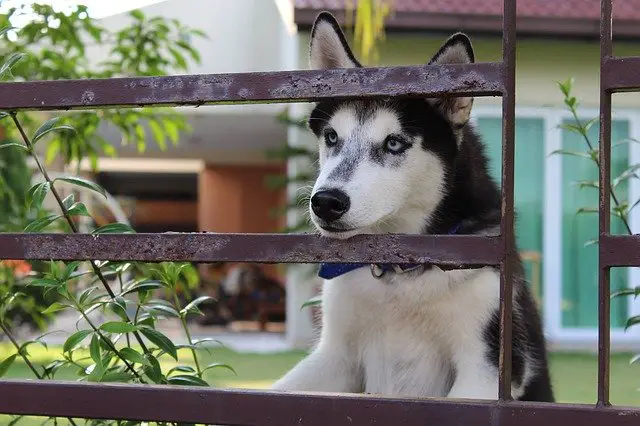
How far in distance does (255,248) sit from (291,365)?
586cm

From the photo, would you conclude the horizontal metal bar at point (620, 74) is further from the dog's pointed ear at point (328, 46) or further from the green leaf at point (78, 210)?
the green leaf at point (78, 210)

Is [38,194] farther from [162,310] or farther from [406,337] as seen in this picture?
[406,337]

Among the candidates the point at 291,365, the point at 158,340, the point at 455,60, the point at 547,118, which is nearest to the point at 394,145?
the point at 455,60

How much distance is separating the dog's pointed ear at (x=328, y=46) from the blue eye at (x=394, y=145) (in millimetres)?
234

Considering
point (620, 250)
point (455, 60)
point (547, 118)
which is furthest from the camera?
point (547, 118)

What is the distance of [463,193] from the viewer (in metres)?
2.39

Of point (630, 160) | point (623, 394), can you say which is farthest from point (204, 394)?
point (630, 160)

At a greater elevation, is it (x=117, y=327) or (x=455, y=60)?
(x=455, y=60)

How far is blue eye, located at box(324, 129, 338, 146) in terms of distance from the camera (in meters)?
2.36

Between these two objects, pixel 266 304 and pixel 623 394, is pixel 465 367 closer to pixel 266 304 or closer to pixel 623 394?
pixel 623 394

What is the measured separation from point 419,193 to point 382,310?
0.33 meters

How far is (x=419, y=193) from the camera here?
236 cm

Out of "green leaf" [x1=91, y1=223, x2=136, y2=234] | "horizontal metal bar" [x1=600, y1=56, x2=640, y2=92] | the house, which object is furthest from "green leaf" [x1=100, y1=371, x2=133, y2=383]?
the house

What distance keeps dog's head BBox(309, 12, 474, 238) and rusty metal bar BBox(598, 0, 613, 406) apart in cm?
57
